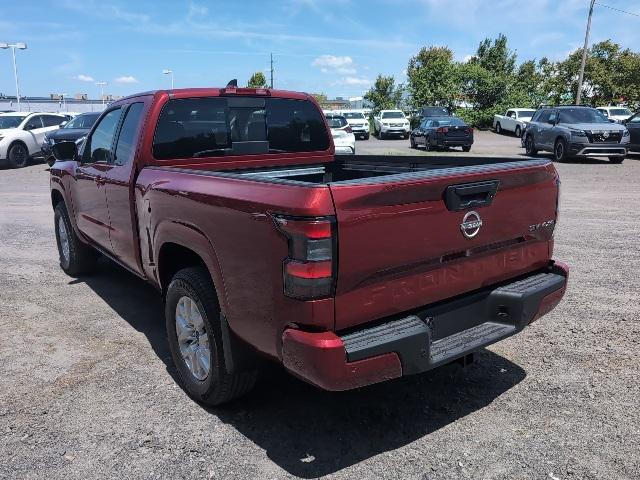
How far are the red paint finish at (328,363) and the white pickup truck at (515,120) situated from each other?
33529 mm

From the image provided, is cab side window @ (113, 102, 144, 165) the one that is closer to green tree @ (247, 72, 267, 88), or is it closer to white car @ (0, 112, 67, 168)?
white car @ (0, 112, 67, 168)

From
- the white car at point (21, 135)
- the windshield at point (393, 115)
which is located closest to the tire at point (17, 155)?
the white car at point (21, 135)

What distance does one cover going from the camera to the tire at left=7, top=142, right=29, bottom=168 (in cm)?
1873

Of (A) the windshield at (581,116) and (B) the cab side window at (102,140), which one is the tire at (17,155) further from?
(A) the windshield at (581,116)

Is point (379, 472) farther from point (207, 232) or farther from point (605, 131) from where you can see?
point (605, 131)

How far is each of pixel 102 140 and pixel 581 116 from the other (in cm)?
1684

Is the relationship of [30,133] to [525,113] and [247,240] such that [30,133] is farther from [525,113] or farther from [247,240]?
[525,113]

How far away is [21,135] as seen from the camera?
19078 millimetres

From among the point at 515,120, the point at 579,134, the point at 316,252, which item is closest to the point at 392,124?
the point at 515,120

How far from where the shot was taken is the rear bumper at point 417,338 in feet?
8.11

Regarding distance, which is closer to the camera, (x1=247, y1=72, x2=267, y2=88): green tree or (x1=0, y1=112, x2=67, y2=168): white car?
(x1=0, y1=112, x2=67, y2=168): white car

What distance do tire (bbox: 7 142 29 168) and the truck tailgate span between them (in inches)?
764

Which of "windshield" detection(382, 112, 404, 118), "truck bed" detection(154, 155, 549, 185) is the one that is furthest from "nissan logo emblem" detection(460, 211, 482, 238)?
"windshield" detection(382, 112, 404, 118)

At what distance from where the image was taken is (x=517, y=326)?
314 cm
